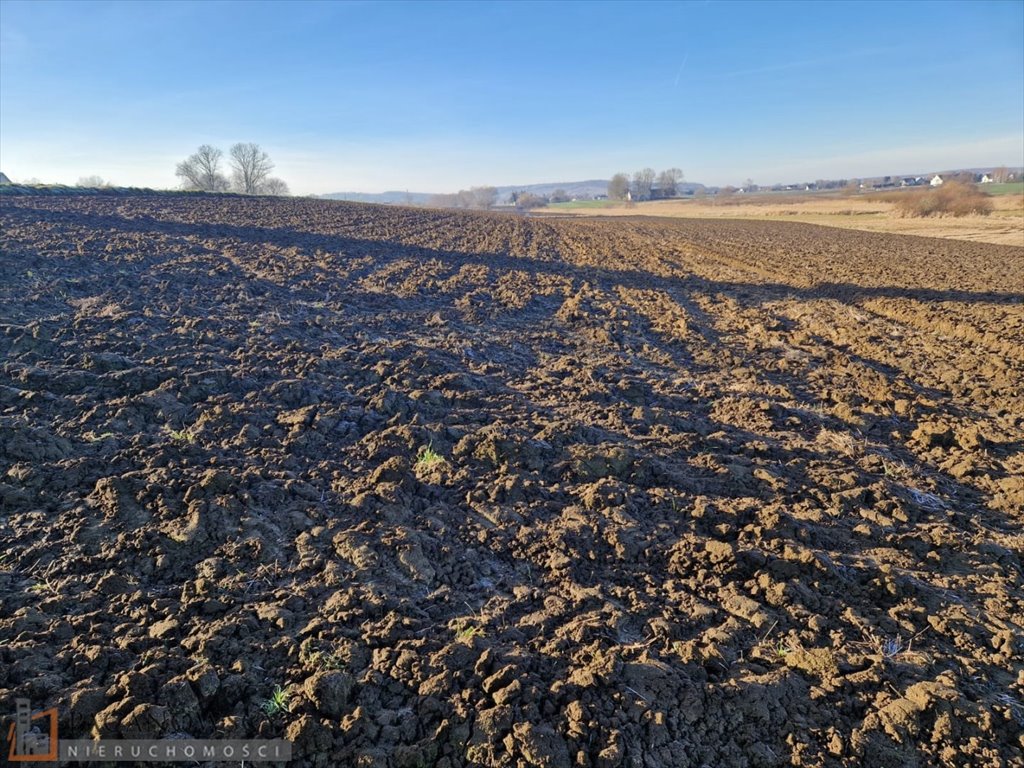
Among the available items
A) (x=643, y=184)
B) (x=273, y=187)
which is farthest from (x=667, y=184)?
(x=273, y=187)

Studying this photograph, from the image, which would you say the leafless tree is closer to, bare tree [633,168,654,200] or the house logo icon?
bare tree [633,168,654,200]

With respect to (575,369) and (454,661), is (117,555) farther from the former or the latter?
(575,369)

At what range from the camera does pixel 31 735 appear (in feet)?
8.41

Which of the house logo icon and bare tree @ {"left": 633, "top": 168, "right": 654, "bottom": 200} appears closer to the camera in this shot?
the house logo icon

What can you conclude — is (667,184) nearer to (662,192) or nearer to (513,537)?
(662,192)

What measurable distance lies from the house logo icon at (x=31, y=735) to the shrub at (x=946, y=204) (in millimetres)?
48018

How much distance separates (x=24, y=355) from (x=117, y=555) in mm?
4944

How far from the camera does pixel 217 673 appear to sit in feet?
9.77

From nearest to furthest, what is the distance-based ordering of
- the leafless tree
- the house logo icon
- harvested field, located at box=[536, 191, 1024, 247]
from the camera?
the house logo icon, harvested field, located at box=[536, 191, 1024, 247], the leafless tree

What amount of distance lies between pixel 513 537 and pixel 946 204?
4765cm

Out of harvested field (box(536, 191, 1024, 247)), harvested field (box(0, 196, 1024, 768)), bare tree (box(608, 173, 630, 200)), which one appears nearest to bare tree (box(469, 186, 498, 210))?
bare tree (box(608, 173, 630, 200))

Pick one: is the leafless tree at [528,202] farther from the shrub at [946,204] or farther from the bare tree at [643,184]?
the shrub at [946,204]

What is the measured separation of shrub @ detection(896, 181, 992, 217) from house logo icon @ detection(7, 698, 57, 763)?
4802cm

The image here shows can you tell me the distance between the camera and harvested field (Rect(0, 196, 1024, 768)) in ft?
9.32
